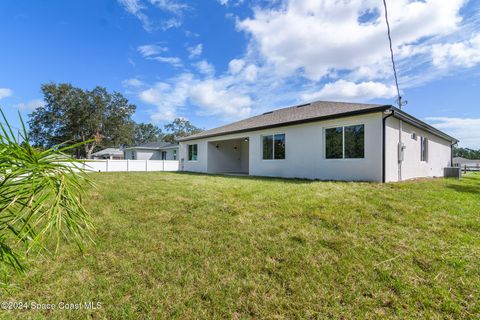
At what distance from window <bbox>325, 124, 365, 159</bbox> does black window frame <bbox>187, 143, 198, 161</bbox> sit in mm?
11097

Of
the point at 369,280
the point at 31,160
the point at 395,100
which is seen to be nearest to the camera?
the point at 31,160

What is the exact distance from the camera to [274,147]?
1195 cm

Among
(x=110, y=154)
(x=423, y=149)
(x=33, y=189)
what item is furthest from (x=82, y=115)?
(x=33, y=189)

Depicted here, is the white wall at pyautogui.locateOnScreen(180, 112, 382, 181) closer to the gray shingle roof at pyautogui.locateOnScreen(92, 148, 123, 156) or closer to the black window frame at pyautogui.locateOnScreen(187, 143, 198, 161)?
the black window frame at pyautogui.locateOnScreen(187, 143, 198, 161)

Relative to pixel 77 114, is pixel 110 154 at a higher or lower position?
lower

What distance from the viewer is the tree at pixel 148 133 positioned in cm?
6169

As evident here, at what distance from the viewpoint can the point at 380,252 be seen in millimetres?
3371

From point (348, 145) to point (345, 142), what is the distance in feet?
0.55

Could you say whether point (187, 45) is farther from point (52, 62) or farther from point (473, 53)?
point (473, 53)

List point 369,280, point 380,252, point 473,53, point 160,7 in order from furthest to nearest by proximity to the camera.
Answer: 1. point 160,7
2. point 473,53
3. point 380,252
4. point 369,280

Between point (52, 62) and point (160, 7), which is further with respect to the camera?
point (52, 62)

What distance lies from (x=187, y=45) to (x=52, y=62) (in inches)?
378

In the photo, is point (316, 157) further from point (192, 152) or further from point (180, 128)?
point (180, 128)

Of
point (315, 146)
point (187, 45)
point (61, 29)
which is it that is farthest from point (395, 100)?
point (61, 29)
